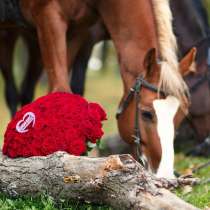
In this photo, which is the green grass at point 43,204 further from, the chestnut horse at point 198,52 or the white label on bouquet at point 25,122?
the chestnut horse at point 198,52

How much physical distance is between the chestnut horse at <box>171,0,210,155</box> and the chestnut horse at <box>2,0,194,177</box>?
0.88 metres

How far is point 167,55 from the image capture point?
4.38 m

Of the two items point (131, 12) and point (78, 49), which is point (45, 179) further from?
point (78, 49)

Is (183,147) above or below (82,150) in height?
below

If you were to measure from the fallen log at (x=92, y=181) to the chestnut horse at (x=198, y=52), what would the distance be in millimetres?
2522

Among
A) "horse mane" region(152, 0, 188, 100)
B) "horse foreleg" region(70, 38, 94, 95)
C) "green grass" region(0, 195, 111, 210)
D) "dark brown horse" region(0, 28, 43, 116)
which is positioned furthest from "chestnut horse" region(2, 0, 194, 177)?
"dark brown horse" region(0, 28, 43, 116)

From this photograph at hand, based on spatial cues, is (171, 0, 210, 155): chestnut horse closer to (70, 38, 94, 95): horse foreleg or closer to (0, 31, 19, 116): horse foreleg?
(70, 38, 94, 95): horse foreleg

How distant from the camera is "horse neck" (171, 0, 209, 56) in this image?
5688 mm

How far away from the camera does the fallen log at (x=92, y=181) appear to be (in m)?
2.96

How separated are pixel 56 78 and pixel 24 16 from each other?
26.6 inches

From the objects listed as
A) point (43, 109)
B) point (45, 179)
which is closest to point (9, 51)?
point (43, 109)

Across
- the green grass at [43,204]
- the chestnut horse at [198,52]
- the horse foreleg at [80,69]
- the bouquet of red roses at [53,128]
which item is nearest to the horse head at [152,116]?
the bouquet of red roses at [53,128]

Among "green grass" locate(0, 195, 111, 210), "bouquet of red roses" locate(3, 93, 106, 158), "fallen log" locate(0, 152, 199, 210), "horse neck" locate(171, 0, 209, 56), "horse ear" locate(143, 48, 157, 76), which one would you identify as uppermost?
"horse neck" locate(171, 0, 209, 56)

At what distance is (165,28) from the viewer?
15.1 feet
